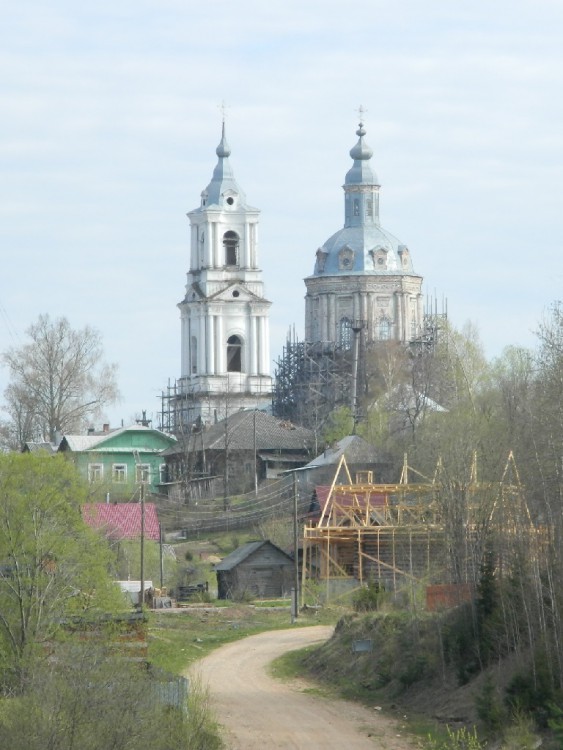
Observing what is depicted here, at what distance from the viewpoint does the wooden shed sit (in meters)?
49.8

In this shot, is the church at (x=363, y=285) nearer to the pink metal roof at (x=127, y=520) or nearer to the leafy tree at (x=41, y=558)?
the pink metal roof at (x=127, y=520)

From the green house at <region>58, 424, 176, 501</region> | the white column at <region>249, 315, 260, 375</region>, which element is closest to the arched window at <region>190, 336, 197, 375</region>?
the white column at <region>249, 315, 260, 375</region>

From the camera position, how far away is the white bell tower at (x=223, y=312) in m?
85.4

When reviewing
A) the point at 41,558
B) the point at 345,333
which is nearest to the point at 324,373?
the point at 345,333

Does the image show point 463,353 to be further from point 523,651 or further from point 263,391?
point 523,651

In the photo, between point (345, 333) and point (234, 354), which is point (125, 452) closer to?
point (345, 333)

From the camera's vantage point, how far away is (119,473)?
230 ft

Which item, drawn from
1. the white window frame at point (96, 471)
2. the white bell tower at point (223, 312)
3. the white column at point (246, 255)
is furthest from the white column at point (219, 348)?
the white window frame at point (96, 471)

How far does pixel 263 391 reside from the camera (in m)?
86.3

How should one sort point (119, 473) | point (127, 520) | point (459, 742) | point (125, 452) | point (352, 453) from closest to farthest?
point (459, 742) → point (127, 520) → point (352, 453) → point (119, 473) → point (125, 452)

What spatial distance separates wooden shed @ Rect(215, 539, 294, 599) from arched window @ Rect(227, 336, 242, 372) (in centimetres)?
3700

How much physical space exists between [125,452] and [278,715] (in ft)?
150

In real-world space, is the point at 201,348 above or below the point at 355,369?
above

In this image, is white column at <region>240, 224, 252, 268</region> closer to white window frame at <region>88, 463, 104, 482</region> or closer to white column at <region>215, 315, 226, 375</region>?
white column at <region>215, 315, 226, 375</region>
